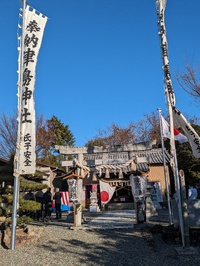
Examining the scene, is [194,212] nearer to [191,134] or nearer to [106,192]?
[191,134]

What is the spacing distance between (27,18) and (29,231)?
23.1 ft

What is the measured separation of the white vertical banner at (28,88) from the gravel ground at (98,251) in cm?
232

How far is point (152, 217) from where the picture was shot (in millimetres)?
14961

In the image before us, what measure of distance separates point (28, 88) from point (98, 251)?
5.38m

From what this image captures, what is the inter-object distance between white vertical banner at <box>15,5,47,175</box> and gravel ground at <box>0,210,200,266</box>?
7.61 feet

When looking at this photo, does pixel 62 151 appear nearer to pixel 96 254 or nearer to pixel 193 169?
pixel 96 254

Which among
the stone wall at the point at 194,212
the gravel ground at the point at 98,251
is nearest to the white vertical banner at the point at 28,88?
the gravel ground at the point at 98,251

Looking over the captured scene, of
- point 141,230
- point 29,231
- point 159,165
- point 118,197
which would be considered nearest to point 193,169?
point 159,165

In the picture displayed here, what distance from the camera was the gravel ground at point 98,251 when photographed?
6293 millimetres

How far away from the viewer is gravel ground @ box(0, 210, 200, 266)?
20.6 ft

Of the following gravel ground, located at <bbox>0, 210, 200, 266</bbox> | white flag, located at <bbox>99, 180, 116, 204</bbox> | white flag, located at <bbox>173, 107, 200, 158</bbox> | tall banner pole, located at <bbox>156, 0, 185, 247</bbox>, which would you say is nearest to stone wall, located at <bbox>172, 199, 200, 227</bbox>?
gravel ground, located at <bbox>0, 210, 200, 266</bbox>

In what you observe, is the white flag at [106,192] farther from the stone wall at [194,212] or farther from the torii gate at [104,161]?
the stone wall at [194,212]

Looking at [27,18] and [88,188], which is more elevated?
[27,18]

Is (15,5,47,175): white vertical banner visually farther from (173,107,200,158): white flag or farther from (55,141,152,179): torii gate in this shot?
(55,141,152,179): torii gate
